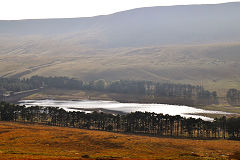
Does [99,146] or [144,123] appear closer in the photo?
[99,146]

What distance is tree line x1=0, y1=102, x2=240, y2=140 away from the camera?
433 ft

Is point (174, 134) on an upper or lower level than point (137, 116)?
lower

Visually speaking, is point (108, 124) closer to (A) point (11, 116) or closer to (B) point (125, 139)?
(B) point (125, 139)

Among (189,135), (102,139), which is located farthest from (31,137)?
(189,135)

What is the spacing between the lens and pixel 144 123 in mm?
147000

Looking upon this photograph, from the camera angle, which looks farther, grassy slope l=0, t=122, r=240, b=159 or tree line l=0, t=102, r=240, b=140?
tree line l=0, t=102, r=240, b=140

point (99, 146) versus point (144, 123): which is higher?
point (144, 123)

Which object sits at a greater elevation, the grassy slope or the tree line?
the tree line

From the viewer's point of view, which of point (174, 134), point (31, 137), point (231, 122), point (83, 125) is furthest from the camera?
point (83, 125)

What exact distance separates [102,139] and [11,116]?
82.5 meters

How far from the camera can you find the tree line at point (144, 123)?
433 ft

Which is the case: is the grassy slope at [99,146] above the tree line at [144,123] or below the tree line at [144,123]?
Answer: below

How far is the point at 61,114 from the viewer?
15738cm

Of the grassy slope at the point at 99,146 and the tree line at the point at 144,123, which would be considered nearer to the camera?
the grassy slope at the point at 99,146
